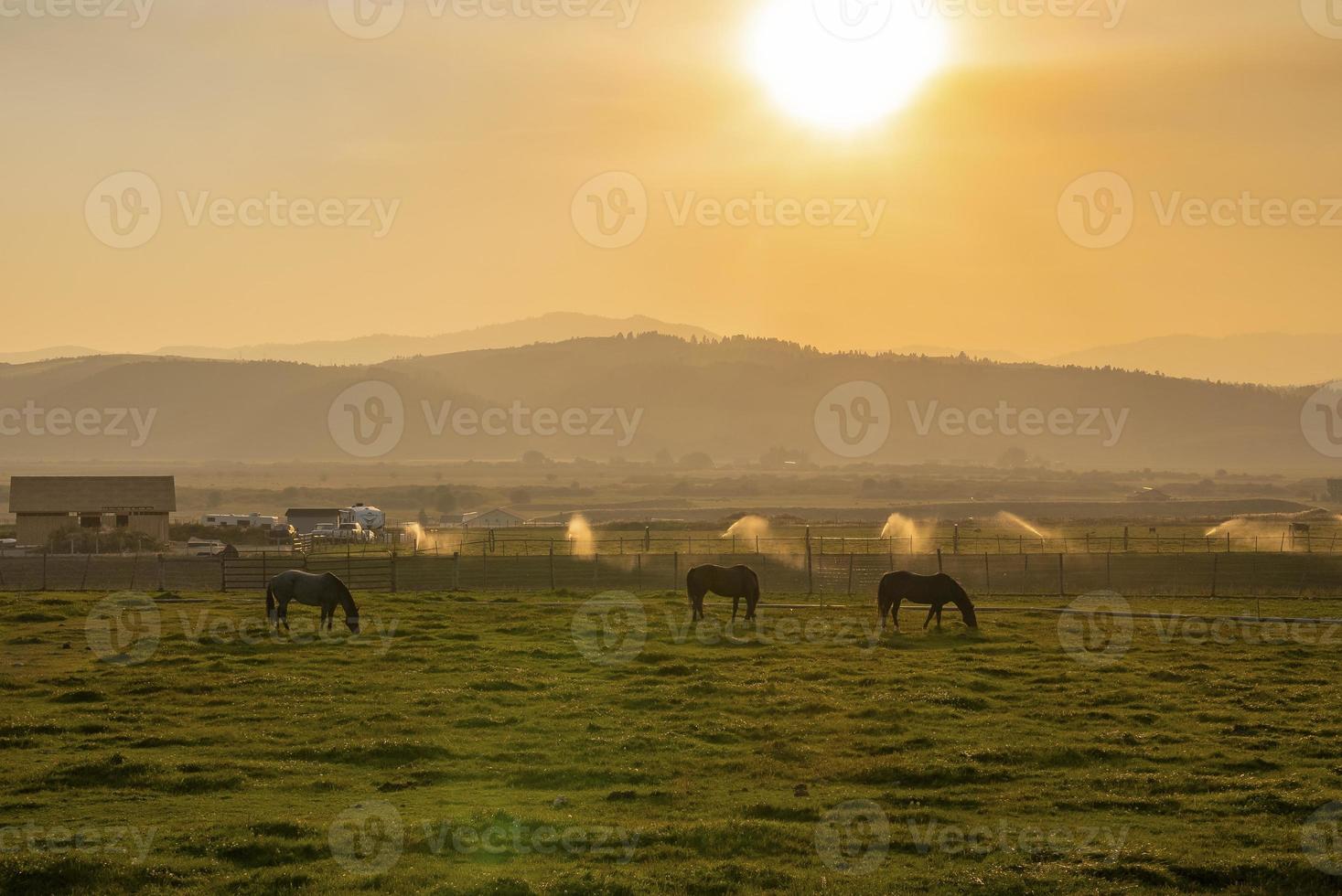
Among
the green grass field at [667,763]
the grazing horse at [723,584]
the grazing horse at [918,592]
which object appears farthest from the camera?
the grazing horse at [723,584]

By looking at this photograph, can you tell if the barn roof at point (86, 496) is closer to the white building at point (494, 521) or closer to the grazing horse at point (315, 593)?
the white building at point (494, 521)

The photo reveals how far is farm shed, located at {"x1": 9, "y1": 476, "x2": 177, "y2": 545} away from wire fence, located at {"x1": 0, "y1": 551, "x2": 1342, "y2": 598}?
14.5 meters

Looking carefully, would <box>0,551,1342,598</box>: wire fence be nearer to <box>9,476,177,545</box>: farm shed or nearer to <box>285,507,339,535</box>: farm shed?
<box>9,476,177,545</box>: farm shed

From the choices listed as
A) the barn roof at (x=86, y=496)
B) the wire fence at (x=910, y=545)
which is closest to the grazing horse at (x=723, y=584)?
the wire fence at (x=910, y=545)

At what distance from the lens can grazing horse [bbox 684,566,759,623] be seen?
35.5 m

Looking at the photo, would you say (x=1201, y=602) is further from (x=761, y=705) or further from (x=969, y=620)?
(x=761, y=705)

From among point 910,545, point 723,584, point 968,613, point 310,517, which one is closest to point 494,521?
point 310,517

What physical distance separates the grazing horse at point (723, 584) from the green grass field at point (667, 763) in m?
3.66

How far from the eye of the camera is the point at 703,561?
58.6 m

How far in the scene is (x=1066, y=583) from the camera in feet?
171

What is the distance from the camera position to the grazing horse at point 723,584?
35531mm

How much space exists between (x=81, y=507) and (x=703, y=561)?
35.1 metres

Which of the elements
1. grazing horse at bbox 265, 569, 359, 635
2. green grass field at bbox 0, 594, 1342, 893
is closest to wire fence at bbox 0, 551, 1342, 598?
grazing horse at bbox 265, 569, 359, 635

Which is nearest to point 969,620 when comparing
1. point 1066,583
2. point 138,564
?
point 1066,583
